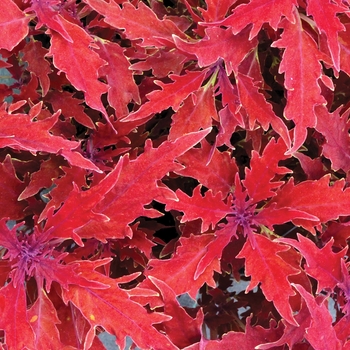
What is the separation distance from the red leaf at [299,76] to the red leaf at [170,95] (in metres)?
0.12

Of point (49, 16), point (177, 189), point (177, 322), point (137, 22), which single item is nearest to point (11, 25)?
point (49, 16)

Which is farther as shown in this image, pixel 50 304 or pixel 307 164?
pixel 307 164

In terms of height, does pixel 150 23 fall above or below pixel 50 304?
above

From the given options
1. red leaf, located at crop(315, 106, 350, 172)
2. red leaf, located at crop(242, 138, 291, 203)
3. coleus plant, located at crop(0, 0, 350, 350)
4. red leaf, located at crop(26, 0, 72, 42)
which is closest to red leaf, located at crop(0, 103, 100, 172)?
coleus plant, located at crop(0, 0, 350, 350)

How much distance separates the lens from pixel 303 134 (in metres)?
0.55

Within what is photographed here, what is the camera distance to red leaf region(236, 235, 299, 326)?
1.89ft

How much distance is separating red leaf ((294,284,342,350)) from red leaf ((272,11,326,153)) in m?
0.18

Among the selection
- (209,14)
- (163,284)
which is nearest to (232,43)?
(209,14)

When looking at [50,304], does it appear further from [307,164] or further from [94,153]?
[307,164]

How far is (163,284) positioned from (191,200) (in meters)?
0.11

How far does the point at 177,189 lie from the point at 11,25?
287mm

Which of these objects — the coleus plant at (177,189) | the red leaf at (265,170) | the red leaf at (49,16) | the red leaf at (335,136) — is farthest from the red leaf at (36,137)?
the red leaf at (335,136)

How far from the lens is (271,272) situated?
60 centimetres

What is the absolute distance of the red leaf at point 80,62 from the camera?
0.58 m
